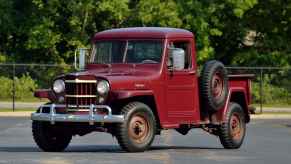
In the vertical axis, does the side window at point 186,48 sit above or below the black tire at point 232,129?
above

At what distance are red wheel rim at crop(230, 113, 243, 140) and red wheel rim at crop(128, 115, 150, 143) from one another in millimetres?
2923

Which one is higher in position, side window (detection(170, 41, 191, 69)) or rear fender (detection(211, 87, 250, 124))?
side window (detection(170, 41, 191, 69))

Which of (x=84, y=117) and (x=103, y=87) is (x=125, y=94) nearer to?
(x=103, y=87)

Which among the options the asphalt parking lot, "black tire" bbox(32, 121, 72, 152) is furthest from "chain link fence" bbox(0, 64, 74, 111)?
"black tire" bbox(32, 121, 72, 152)

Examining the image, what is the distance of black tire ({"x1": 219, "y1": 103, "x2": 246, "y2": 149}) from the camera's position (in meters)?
20.7

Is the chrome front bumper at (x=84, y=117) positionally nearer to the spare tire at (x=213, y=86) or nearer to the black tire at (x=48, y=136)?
the black tire at (x=48, y=136)

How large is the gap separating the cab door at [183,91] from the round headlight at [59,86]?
2.04 metres

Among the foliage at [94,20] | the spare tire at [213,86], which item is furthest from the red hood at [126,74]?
the foliage at [94,20]

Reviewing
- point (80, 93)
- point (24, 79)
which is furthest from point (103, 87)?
point (24, 79)

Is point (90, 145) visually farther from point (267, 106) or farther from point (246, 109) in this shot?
point (267, 106)

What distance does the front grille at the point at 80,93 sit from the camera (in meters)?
18.4

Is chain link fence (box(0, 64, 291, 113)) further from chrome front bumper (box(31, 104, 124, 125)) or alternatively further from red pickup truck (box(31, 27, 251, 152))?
chrome front bumper (box(31, 104, 124, 125))

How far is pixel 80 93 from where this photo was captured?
18484mm

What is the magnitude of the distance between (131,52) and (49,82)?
92.8 ft
